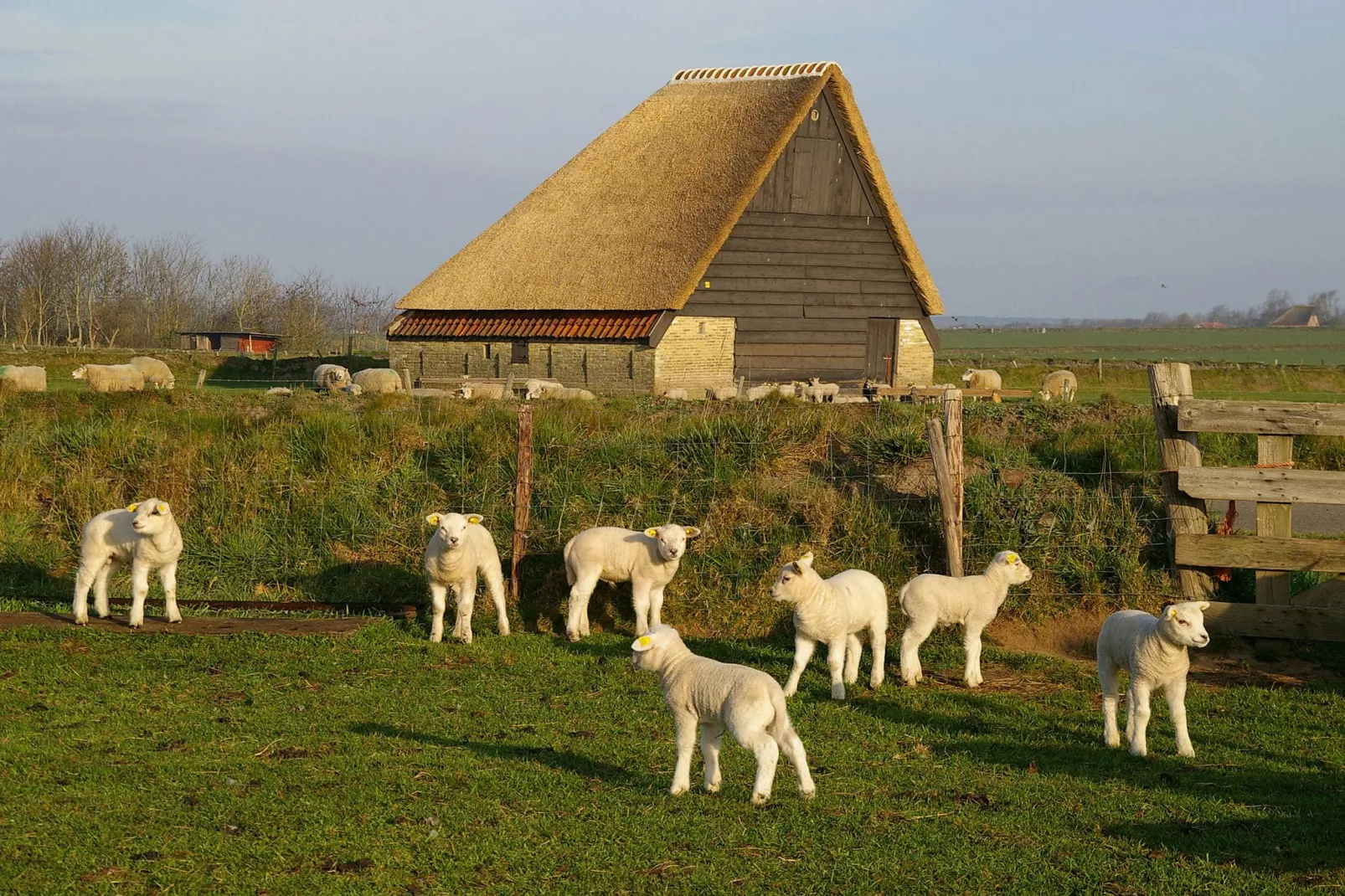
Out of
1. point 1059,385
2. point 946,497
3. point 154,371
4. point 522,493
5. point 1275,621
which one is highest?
point 1059,385

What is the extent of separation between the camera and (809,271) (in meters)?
35.8

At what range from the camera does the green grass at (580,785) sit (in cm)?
629

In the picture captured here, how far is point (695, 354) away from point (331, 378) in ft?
37.7

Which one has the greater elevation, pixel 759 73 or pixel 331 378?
pixel 759 73

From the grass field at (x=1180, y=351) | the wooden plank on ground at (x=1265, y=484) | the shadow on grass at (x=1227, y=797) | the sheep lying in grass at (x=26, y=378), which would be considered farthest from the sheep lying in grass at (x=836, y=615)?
the grass field at (x=1180, y=351)

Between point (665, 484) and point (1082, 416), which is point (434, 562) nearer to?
point (665, 484)

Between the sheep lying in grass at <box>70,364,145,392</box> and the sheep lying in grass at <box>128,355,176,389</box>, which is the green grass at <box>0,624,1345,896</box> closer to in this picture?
the sheep lying in grass at <box>70,364,145,392</box>

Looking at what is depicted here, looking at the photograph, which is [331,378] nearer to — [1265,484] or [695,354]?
[695,354]

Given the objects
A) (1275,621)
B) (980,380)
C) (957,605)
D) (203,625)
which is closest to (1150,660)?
(957,605)

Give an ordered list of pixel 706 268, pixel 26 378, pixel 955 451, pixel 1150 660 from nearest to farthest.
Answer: pixel 1150 660 → pixel 955 451 → pixel 26 378 → pixel 706 268

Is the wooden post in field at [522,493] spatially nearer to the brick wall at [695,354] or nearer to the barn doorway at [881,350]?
the brick wall at [695,354]

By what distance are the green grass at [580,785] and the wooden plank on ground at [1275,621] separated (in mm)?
792

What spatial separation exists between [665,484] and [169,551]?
5.25 meters

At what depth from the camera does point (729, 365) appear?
3503 cm
